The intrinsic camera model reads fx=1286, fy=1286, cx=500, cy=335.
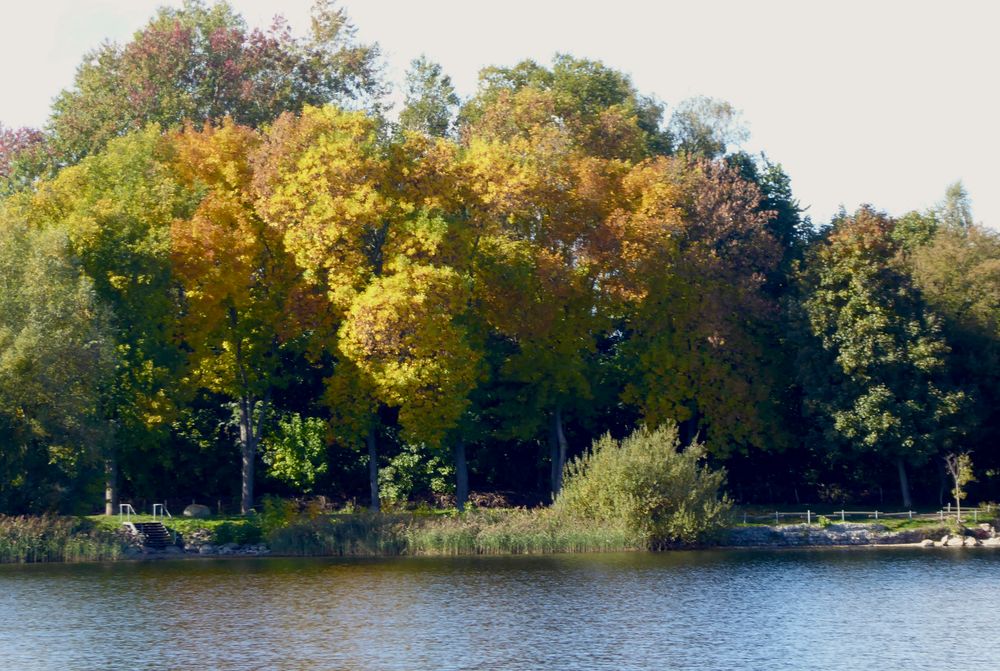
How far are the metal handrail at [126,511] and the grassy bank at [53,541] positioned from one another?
3.34 meters

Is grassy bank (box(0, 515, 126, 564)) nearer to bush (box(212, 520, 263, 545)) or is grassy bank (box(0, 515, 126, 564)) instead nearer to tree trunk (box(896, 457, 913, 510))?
bush (box(212, 520, 263, 545))

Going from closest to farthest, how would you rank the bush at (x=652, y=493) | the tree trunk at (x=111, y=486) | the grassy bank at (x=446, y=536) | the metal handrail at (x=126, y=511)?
the bush at (x=652, y=493) → the grassy bank at (x=446, y=536) → the metal handrail at (x=126, y=511) → the tree trunk at (x=111, y=486)

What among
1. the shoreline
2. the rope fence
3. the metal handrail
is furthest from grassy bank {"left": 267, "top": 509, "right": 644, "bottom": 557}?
the rope fence

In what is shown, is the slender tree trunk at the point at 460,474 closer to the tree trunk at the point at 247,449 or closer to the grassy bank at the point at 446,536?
the grassy bank at the point at 446,536

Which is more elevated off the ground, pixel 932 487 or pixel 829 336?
pixel 829 336

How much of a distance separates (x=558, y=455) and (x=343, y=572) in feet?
66.0

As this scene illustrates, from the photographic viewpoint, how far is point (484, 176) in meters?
62.0

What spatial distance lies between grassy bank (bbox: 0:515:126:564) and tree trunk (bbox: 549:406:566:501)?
21.7m

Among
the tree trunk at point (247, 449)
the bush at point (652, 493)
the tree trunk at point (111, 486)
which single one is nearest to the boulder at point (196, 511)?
the tree trunk at point (247, 449)

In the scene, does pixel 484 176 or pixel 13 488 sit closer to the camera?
pixel 13 488

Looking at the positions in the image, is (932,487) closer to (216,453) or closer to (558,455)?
(558,455)

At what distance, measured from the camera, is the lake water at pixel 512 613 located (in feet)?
105

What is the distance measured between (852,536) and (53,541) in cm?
3532

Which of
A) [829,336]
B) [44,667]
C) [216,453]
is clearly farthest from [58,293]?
[829,336]
